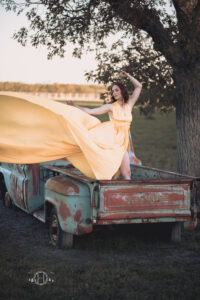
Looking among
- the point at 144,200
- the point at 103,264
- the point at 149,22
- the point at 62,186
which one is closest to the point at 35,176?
the point at 62,186

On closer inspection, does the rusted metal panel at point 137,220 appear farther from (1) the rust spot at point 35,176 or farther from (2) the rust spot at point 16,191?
(2) the rust spot at point 16,191

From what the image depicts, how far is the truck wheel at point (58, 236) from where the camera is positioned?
6234mm

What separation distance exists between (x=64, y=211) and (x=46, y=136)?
1.02 m

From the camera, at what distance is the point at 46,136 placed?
615 cm

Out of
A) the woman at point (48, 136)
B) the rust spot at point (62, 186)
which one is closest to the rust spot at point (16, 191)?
the rust spot at point (62, 186)

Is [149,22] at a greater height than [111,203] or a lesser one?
greater

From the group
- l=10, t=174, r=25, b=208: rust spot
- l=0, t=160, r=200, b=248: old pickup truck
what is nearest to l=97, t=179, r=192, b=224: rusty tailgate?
l=0, t=160, r=200, b=248: old pickup truck

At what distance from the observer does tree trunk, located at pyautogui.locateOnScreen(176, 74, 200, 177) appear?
9.96 metres

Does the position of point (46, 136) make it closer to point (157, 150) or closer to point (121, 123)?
point (121, 123)

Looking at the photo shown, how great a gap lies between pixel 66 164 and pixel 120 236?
5.57 ft

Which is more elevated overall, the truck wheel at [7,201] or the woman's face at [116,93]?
the woman's face at [116,93]

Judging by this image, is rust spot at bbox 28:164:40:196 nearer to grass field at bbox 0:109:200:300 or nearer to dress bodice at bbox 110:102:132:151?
grass field at bbox 0:109:200:300
